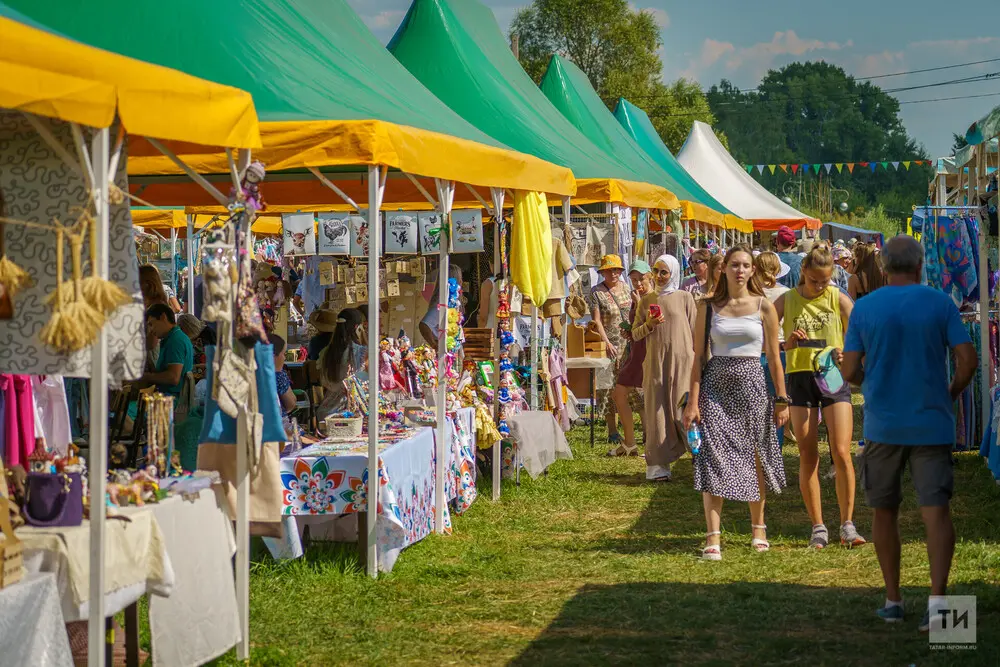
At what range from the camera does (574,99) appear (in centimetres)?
1736

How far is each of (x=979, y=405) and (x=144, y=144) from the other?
7.32m

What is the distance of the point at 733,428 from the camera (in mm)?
7227

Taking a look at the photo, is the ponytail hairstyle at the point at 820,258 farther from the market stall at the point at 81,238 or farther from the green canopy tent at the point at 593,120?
the green canopy tent at the point at 593,120

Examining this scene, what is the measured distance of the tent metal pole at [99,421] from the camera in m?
3.95

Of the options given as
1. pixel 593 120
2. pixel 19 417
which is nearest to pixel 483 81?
pixel 593 120

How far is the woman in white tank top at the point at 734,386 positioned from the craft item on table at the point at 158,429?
127 inches

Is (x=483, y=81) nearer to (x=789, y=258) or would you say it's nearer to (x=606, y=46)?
(x=789, y=258)

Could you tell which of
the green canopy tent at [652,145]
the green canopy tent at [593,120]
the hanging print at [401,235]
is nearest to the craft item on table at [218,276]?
the hanging print at [401,235]

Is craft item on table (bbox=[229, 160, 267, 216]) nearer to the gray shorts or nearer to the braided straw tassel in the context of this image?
the braided straw tassel

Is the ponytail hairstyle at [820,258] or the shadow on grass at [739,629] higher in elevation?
the ponytail hairstyle at [820,258]

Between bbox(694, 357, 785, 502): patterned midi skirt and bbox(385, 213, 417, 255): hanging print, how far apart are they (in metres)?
2.93

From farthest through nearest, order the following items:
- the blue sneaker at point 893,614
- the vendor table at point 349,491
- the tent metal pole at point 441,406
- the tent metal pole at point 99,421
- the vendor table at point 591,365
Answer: the vendor table at point 591,365, the tent metal pole at point 441,406, the vendor table at point 349,491, the blue sneaker at point 893,614, the tent metal pole at point 99,421

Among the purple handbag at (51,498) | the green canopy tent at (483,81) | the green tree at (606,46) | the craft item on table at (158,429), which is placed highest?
the green tree at (606,46)

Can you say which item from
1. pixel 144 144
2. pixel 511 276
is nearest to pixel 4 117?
pixel 144 144
